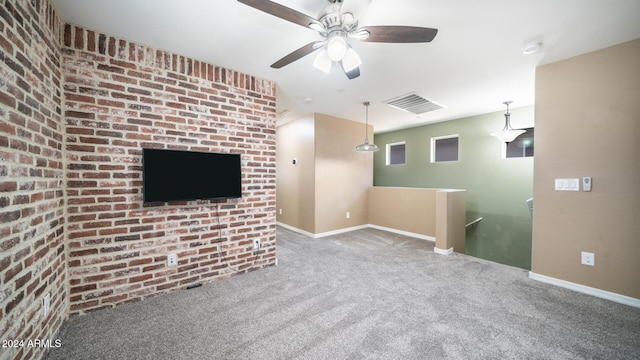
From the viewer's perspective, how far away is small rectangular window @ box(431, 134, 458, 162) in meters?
5.36

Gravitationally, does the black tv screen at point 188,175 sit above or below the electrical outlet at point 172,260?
above

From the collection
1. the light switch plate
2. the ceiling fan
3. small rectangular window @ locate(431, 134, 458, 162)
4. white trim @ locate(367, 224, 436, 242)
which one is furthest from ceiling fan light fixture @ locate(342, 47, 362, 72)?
small rectangular window @ locate(431, 134, 458, 162)

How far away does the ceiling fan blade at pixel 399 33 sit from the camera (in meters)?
1.49

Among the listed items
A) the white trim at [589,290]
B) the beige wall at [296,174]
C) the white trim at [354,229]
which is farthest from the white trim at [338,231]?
the white trim at [589,290]

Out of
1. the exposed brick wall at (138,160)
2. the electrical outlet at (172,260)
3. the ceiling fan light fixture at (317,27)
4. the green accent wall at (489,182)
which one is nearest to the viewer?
the ceiling fan light fixture at (317,27)

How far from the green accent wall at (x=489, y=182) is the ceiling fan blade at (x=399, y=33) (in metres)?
4.12

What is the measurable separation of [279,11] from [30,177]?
189 cm

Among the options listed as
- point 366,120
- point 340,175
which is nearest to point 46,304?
point 340,175

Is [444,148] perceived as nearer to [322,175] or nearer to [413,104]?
[413,104]

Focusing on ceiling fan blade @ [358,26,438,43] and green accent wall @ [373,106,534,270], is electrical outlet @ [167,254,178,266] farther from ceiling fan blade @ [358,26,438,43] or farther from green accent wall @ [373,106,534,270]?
green accent wall @ [373,106,534,270]

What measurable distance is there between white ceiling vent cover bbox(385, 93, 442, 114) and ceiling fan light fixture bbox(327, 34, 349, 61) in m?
2.39

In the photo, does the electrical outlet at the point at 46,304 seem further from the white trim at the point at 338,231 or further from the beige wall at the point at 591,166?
the beige wall at the point at 591,166

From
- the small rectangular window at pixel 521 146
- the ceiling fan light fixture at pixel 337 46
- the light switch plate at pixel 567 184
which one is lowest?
the light switch plate at pixel 567 184

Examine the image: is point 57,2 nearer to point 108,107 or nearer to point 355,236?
point 108,107
